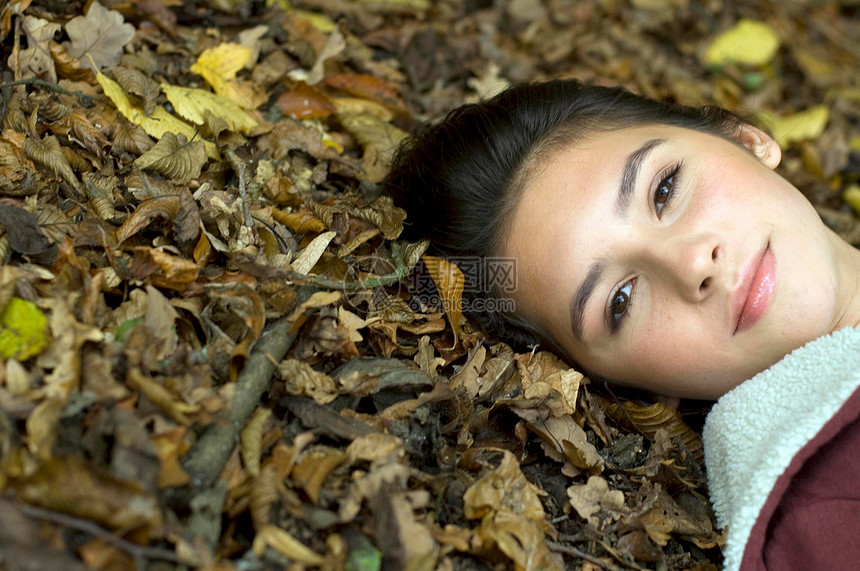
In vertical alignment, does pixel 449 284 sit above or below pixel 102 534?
below

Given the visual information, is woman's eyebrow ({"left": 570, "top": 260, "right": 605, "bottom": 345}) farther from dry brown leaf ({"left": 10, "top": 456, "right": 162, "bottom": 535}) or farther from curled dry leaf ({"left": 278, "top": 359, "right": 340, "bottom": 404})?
dry brown leaf ({"left": 10, "top": 456, "right": 162, "bottom": 535})

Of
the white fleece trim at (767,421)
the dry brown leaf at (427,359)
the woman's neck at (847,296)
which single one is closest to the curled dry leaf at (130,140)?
the dry brown leaf at (427,359)

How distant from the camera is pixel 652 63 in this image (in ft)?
12.5

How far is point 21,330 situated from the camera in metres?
1.38

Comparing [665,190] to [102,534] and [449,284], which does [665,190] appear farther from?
[102,534]

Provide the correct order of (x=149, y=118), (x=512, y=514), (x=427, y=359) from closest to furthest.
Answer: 1. (x=512, y=514)
2. (x=427, y=359)
3. (x=149, y=118)

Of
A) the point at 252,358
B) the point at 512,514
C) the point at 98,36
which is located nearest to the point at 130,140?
the point at 98,36

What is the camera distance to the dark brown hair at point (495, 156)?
2.20 meters

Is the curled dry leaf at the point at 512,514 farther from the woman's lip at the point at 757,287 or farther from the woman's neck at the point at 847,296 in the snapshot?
the woman's neck at the point at 847,296

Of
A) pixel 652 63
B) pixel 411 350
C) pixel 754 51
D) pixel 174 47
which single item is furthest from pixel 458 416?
pixel 754 51

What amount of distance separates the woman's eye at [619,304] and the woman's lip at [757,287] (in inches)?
10.9

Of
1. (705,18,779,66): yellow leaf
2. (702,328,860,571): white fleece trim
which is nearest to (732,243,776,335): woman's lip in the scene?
(702,328,860,571): white fleece trim

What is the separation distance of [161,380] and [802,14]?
449 centimetres

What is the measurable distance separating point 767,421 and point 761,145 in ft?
3.25
